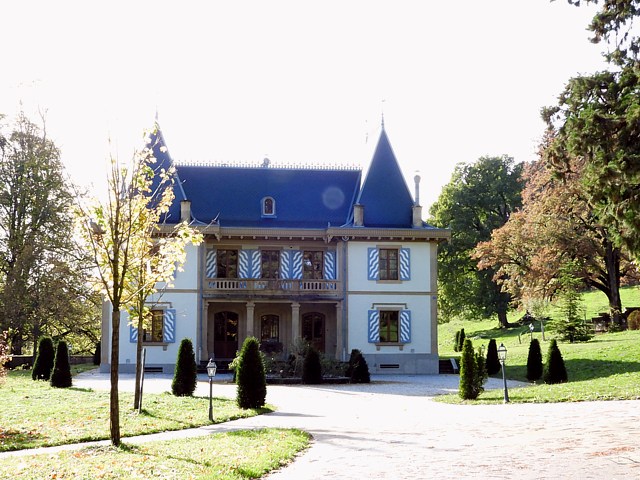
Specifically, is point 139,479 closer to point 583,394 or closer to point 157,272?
point 157,272

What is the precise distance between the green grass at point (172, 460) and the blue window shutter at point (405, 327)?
21.2m

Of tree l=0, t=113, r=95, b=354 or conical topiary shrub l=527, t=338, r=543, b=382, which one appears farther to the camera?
tree l=0, t=113, r=95, b=354

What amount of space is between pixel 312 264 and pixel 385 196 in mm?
4801

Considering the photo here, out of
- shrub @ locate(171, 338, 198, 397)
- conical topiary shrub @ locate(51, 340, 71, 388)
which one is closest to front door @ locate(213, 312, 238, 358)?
conical topiary shrub @ locate(51, 340, 71, 388)

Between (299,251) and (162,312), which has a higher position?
(299,251)

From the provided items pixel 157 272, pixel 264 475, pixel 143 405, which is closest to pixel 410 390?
pixel 143 405

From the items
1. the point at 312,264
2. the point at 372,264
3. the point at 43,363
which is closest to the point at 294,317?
the point at 312,264

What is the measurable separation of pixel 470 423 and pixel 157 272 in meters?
6.53

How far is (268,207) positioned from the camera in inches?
1391

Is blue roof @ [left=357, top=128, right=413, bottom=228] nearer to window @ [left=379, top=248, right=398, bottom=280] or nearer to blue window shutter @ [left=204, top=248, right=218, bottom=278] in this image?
window @ [left=379, top=248, right=398, bottom=280]

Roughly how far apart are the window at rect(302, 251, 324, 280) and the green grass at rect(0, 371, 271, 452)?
1445 centimetres

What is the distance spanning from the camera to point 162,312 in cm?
3231

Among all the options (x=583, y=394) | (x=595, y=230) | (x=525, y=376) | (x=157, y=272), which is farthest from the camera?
(x=595, y=230)

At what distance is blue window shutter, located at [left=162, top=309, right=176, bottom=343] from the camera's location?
105 ft
